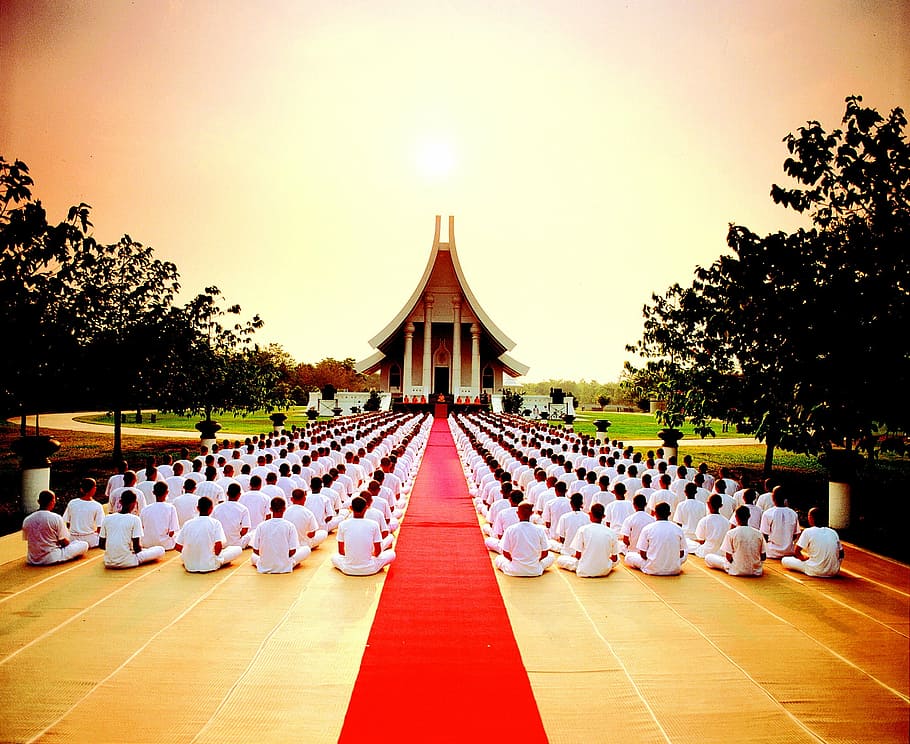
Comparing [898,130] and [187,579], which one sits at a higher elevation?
[898,130]

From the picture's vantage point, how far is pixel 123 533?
702cm

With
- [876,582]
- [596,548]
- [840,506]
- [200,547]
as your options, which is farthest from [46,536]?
[840,506]

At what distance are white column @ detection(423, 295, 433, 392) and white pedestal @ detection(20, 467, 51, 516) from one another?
2787 cm

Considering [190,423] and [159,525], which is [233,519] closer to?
[159,525]

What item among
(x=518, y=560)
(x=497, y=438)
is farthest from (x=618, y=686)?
(x=497, y=438)

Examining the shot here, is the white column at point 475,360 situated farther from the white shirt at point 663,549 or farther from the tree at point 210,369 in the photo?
the white shirt at point 663,549

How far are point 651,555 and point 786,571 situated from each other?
5.61ft

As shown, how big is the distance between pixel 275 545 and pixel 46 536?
8.49 ft

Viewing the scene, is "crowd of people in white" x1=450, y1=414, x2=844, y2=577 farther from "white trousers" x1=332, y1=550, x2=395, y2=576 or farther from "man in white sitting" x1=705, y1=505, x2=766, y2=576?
"white trousers" x1=332, y1=550, x2=395, y2=576


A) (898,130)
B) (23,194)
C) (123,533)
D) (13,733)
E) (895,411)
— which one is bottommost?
(13,733)

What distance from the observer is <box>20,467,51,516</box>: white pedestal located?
9.82 metres

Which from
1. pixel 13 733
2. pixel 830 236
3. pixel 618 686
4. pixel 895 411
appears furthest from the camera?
pixel 830 236

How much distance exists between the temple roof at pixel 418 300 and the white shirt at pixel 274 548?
30.1 m

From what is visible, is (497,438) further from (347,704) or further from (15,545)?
(347,704)
